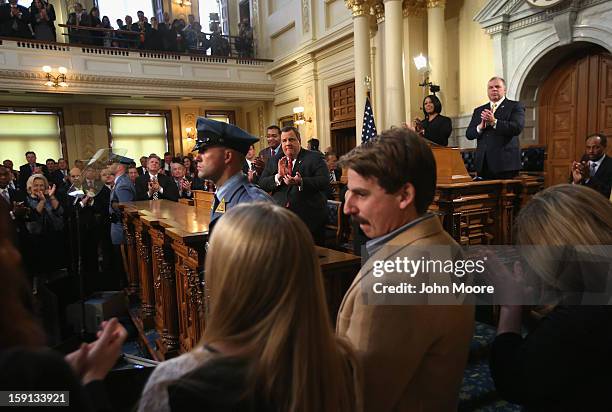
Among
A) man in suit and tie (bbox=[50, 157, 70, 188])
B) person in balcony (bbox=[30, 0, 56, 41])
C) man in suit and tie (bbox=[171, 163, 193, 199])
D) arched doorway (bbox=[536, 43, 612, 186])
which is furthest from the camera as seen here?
person in balcony (bbox=[30, 0, 56, 41])

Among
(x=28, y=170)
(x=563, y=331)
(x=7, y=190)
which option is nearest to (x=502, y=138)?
(x=563, y=331)

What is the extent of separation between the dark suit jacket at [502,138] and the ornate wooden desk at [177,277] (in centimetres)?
249

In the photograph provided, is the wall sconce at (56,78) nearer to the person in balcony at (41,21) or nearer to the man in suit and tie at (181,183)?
the person in balcony at (41,21)

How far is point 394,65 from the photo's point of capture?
24.0ft

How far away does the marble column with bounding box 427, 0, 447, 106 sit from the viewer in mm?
7125

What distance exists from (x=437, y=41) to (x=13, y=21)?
8951mm

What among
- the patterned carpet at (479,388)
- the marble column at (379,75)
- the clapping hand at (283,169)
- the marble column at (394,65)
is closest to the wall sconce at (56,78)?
the marble column at (379,75)

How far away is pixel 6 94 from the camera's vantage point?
10.8 meters

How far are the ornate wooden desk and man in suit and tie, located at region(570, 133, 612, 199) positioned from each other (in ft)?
8.72

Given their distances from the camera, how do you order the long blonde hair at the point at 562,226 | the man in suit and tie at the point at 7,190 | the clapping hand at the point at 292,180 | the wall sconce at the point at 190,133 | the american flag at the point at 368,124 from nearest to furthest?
the long blonde hair at the point at 562,226
the clapping hand at the point at 292,180
the man in suit and tie at the point at 7,190
the american flag at the point at 368,124
the wall sconce at the point at 190,133

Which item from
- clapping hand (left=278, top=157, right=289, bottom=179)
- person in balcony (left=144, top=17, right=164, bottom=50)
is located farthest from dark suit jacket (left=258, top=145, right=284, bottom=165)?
person in balcony (left=144, top=17, right=164, bottom=50)

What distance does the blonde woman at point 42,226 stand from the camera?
13.1 feet

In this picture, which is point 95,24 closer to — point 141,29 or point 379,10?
point 141,29

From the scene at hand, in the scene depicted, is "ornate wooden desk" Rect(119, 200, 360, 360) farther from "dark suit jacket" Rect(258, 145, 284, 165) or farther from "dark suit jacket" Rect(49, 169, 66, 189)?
"dark suit jacket" Rect(49, 169, 66, 189)
